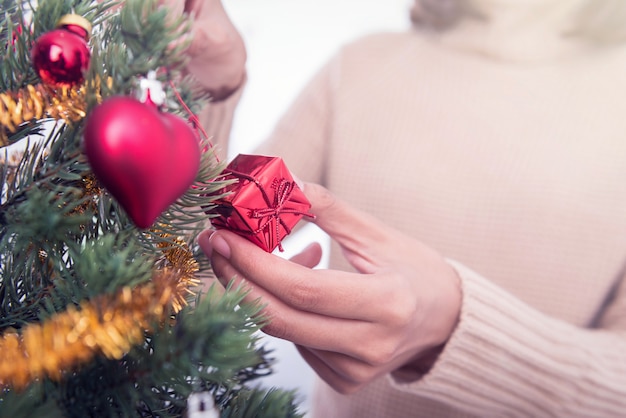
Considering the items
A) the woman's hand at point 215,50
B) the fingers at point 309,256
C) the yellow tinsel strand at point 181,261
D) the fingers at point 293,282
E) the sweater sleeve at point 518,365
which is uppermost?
the woman's hand at point 215,50

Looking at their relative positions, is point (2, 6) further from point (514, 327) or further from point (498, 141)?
point (498, 141)

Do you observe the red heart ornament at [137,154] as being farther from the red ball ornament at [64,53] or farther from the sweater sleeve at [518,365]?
the sweater sleeve at [518,365]

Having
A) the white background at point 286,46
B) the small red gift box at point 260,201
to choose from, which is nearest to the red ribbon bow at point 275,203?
the small red gift box at point 260,201

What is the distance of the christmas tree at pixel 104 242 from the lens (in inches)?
7.3

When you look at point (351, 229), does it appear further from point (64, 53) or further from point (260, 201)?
point (64, 53)

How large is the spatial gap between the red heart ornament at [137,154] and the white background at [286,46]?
0.96 meters

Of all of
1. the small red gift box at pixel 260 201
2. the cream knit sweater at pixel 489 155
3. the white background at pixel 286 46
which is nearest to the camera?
the small red gift box at pixel 260 201

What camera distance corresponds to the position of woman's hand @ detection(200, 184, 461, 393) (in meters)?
0.34

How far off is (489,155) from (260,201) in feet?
2.04

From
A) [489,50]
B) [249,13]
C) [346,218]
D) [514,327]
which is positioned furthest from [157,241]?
[249,13]

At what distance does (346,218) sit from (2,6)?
0.91ft

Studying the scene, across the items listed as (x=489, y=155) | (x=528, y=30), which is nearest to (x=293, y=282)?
(x=489, y=155)

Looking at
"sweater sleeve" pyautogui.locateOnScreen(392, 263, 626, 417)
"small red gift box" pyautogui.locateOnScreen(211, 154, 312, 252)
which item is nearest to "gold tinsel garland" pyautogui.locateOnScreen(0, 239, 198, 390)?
"small red gift box" pyautogui.locateOnScreen(211, 154, 312, 252)

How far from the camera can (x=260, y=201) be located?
308 millimetres
